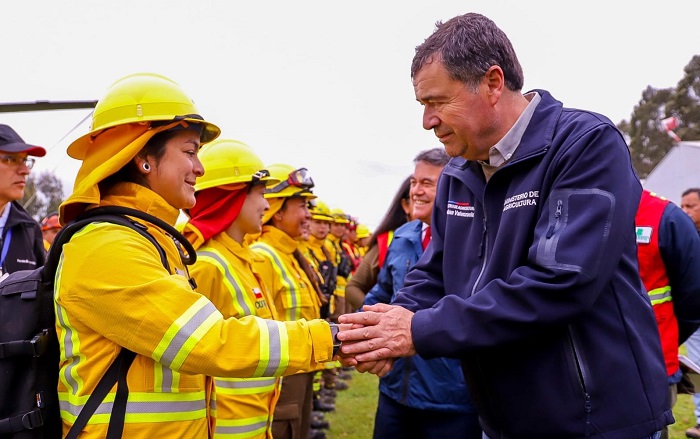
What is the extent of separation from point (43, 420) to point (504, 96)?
223cm

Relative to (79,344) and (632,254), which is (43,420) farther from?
(632,254)

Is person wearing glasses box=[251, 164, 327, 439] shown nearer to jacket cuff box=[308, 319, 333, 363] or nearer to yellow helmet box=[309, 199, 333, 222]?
jacket cuff box=[308, 319, 333, 363]

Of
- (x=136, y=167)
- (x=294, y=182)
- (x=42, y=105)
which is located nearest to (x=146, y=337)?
(x=136, y=167)

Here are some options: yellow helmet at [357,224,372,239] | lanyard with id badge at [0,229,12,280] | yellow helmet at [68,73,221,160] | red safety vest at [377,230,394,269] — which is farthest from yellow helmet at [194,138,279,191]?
yellow helmet at [357,224,372,239]

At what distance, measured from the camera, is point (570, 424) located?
7.20ft

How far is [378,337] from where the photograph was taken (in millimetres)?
2652

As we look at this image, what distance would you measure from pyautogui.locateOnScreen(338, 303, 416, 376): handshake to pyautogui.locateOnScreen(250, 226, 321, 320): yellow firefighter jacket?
8.01 ft

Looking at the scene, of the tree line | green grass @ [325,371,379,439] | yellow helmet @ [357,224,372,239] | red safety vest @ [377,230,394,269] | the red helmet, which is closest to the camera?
red safety vest @ [377,230,394,269]

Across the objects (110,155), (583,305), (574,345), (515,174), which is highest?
(515,174)

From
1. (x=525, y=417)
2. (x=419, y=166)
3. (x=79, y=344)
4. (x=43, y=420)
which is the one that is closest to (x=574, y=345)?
(x=525, y=417)

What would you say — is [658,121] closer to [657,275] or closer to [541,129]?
[657,275]

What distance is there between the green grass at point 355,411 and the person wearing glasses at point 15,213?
4409 millimetres

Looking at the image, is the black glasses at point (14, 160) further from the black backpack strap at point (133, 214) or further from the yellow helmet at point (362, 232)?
the yellow helmet at point (362, 232)

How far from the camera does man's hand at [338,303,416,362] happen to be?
2576 millimetres
